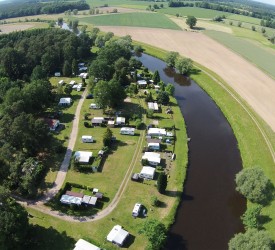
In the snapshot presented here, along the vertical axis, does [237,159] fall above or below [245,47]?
below

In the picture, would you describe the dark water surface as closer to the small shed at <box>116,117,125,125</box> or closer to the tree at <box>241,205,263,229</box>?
the tree at <box>241,205,263,229</box>

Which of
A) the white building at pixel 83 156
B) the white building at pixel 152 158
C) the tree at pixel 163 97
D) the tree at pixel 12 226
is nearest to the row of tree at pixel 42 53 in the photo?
the tree at pixel 163 97

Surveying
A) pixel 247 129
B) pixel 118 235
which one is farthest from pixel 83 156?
pixel 247 129

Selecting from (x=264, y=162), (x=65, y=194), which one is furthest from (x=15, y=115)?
(x=264, y=162)

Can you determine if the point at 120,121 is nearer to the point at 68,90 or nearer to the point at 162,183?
→ the point at 68,90

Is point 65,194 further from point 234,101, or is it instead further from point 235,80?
point 235,80
